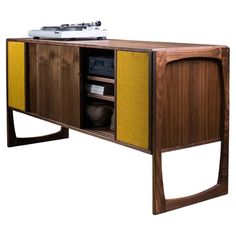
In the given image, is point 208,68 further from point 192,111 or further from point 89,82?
point 89,82

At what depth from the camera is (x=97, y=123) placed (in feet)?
15.5

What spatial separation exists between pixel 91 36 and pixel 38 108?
82 cm

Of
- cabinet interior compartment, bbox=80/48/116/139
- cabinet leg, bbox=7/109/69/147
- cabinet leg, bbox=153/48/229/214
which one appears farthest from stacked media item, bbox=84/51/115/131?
cabinet leg, bbox=7/109/69/147

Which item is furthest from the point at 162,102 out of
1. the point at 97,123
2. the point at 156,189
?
the point at 97,123

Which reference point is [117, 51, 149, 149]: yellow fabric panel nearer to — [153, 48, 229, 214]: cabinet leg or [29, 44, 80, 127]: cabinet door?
[153, 48, 229, 214]: cabinet leg

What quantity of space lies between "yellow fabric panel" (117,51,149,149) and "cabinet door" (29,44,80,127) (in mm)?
629

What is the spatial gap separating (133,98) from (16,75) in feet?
6.25

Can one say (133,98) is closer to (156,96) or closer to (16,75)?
(156,96)

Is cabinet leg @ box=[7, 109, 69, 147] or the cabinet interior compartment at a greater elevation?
the cabinet interior compartment

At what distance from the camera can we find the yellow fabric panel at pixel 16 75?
534 cm

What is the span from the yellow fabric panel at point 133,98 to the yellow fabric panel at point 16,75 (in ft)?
5.07

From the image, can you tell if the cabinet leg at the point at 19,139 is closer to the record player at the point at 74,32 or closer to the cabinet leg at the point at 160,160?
the record player at the point at 74,32

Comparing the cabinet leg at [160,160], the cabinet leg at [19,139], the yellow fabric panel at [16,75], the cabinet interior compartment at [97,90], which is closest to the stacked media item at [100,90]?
the cabinet interior compartment at [97,90]

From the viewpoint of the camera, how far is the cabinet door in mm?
4652
